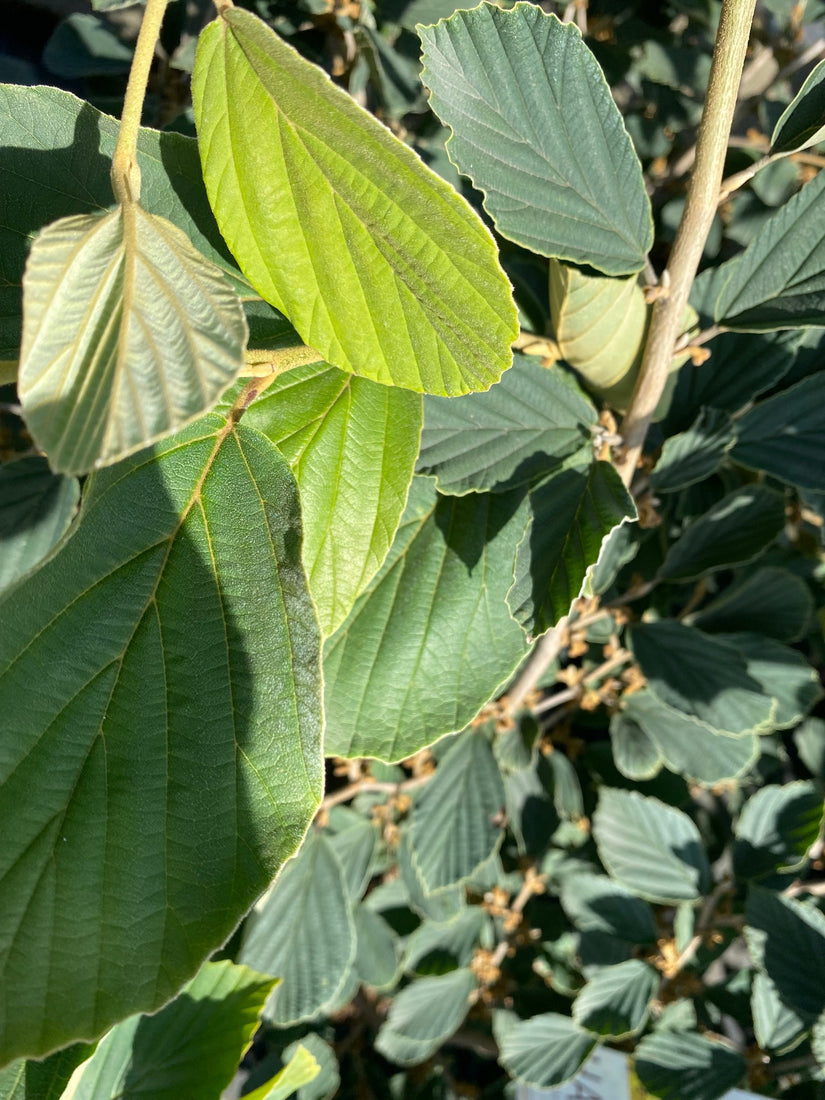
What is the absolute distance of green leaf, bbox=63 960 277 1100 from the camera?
2.23 feet

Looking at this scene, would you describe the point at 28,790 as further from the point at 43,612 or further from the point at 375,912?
the point at 375,912

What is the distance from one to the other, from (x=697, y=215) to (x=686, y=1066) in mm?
946

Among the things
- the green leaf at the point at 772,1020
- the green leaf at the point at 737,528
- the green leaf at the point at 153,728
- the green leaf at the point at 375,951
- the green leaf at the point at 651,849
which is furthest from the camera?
the green leaf at the point at 375,951

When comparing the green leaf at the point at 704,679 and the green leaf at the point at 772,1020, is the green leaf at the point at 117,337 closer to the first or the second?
the green leaf at the point at 704,679

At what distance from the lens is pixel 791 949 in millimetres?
955

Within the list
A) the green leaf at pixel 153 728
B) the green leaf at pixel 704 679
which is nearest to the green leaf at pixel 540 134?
the green leaf at pixel 153 728

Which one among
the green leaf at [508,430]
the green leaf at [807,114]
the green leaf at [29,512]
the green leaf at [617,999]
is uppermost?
the green leaf at [807,114]

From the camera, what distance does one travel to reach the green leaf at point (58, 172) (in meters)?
0.53

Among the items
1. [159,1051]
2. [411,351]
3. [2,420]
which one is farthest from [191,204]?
[2,420]

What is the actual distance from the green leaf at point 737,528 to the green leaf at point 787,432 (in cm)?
13

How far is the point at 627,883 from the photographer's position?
109 cm

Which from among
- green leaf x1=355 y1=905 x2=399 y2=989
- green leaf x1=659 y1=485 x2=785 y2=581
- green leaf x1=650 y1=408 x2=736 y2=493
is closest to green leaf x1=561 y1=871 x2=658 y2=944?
green leaf x1=355 y1=905 x2=399 y2=989

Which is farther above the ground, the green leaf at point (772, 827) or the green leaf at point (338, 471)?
the green leaf at point (338, 471)

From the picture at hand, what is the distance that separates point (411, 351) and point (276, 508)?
11 cm
